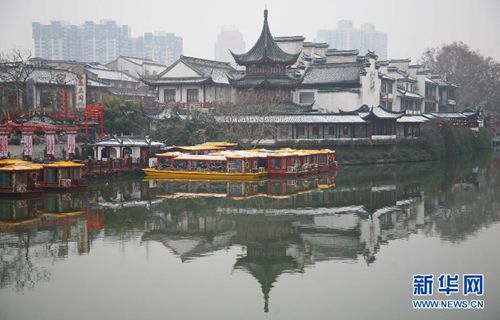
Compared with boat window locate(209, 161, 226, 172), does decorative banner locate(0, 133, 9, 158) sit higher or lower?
higher

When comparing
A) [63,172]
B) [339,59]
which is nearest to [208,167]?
[63,172]

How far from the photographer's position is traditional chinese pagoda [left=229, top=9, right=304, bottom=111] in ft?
188

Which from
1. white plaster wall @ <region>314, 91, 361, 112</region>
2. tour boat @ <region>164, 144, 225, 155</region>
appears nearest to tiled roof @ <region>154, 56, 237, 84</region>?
white plaster wall @ <region>314, 91, 361, 112</region>

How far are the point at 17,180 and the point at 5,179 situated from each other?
1.73 feet

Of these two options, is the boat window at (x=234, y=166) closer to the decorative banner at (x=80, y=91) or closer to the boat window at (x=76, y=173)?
the boat window at (x=76, y=173)

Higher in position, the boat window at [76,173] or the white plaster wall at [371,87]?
the white plaster wall at [371,87]

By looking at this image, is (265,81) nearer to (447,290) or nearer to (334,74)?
(334,74)

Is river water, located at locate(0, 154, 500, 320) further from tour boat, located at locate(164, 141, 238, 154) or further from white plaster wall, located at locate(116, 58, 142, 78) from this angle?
white plaster wall, located at locate(116, 58, 142, 78)

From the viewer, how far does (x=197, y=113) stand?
50562 mm

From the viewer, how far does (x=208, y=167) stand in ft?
129

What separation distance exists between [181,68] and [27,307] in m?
46.9

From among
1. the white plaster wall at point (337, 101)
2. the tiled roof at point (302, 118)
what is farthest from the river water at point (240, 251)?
the white plaster wall at point (337, 101)

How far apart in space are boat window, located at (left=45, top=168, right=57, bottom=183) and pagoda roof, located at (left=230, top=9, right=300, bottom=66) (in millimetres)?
28331

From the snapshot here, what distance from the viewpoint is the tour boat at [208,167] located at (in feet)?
126
